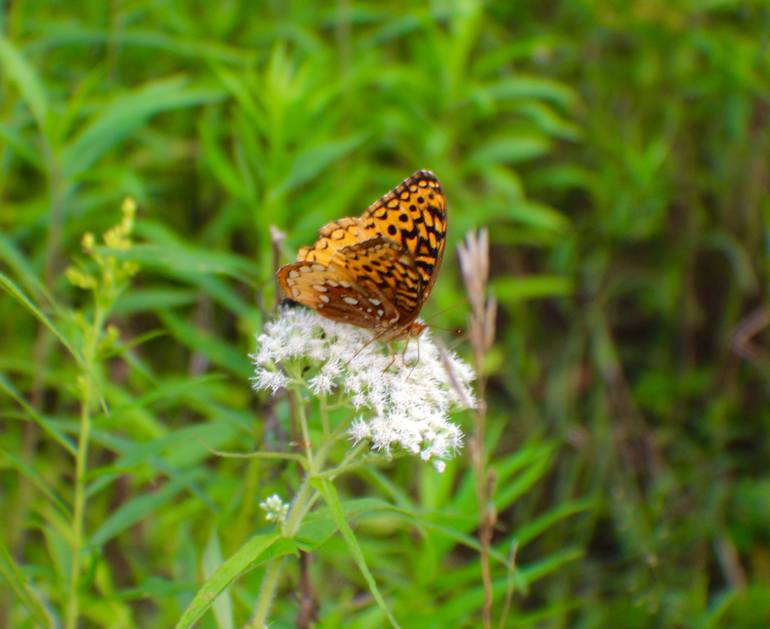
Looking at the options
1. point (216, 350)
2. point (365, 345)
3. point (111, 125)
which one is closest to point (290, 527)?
point (365, 345)

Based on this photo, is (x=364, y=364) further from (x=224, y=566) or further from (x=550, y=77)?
(x=550, y=77)

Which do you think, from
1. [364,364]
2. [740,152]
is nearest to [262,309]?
[364,364]

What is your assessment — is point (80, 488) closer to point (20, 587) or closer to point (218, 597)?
point (20, 587)

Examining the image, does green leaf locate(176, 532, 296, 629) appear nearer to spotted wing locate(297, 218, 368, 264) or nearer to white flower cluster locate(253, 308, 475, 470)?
white flower cluster locate(253, 308, 475, 470)

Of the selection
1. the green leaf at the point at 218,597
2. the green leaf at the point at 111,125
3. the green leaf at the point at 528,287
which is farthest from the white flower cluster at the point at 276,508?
the green leaf at the point at 528,287

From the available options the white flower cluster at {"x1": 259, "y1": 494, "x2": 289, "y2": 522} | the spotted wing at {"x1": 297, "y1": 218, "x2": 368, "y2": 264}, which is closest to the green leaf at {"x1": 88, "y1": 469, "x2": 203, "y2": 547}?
the white flower cluster at {"x1": 259, "y1": 494, "x2": 289, "y2": 522}

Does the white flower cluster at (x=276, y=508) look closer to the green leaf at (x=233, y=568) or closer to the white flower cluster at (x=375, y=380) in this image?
the green leaf at (x=233, y=568)
